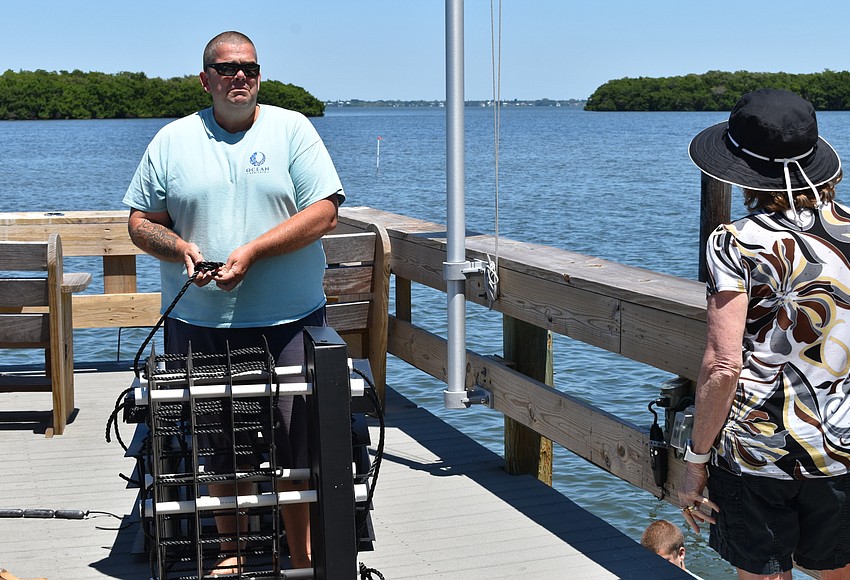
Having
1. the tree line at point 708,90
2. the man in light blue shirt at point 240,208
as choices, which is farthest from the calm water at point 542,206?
the tree line at point 708,90

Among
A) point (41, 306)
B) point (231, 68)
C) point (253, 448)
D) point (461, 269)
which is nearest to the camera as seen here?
point (253, 448)

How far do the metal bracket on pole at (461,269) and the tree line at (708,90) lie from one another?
70868 millimetres

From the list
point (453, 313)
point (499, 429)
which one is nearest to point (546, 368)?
point (453, 313)

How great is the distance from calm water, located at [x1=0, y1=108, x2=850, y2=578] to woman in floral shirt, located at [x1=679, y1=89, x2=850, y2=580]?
3.67 m

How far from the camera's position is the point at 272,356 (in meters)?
3.23

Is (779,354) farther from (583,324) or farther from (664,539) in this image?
(664,539)

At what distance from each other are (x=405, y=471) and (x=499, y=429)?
3.55 m

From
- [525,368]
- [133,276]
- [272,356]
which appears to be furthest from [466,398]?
[133,276]

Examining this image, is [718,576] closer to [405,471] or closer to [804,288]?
[405,471]

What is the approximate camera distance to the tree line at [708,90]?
326 ft

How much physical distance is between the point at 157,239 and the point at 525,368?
1.99m

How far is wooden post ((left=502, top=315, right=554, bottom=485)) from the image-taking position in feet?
15.8

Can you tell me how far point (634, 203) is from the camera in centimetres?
3234

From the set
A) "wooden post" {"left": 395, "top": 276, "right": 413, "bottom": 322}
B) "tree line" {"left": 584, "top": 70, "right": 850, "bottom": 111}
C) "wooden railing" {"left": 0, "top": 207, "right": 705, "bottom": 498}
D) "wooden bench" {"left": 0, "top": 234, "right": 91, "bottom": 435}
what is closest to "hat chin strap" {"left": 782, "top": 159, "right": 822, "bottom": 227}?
"wooden railing" {"left": 0, "top": 207, "right": 705, "bottom": 498}
